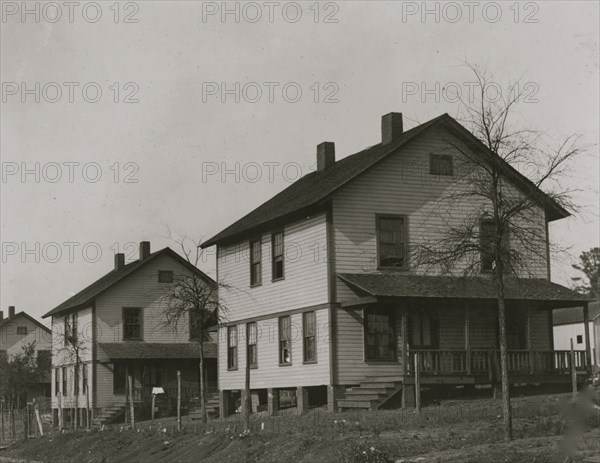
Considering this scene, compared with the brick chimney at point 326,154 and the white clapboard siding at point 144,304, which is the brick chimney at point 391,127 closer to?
the brick chimney at point 326,154

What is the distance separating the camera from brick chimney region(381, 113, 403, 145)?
111ft

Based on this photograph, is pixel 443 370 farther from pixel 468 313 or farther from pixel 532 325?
pixel 532 325

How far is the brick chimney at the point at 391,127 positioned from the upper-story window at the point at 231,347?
9.52 metres

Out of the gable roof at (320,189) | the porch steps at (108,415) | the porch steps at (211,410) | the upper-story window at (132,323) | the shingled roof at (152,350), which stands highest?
the gable roof at (320,189)

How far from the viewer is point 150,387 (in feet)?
169

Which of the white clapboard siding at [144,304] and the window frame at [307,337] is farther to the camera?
the white clapboard siding at [144,304]

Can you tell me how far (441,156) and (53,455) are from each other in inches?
620

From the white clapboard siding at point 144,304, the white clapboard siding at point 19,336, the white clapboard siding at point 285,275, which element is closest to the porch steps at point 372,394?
the white clapboard siding at point 285,275

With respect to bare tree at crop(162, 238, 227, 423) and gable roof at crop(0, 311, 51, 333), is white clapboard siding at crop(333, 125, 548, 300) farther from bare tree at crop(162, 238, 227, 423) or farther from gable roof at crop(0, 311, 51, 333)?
gable roof at crop(0, 311, 51, 333)

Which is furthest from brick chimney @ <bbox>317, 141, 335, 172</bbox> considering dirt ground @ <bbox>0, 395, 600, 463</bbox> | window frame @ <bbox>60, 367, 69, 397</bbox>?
window frame @ <bbox>60, 367, 69, 397</bbox>

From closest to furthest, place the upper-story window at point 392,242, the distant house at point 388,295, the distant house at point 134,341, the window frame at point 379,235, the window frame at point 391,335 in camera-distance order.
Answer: the distant house at point 388,295
the window frame at point 391,335
the window frame at point 379,235
the upper-story window at point 392,242
the distant house at point 134,341

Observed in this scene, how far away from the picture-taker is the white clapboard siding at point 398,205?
101 feet

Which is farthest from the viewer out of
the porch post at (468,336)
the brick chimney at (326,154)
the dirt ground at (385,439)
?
the brick chimney at (326,154)

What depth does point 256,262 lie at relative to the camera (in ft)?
117
